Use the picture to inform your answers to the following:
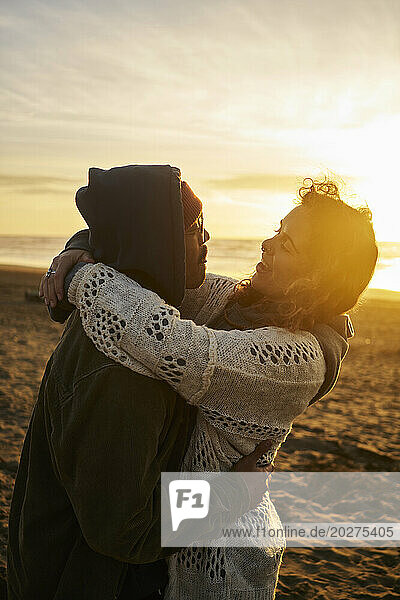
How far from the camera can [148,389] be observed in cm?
159

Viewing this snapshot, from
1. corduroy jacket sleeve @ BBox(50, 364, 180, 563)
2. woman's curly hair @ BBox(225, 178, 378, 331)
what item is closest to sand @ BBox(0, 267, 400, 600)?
woman's curly hair @ BBox(225, 178, 378, 331)

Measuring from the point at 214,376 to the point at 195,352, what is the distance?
0.09 meters

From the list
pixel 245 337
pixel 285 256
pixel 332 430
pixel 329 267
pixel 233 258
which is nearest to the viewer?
pixel 245 337

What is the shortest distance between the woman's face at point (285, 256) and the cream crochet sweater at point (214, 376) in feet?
1.04

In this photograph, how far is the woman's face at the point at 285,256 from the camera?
2141mm

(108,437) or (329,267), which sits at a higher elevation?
(329,267)

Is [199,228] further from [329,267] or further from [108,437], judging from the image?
[108,437]

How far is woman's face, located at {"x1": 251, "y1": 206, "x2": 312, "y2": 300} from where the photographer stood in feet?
7.02

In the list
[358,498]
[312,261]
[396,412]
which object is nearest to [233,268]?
[396,412]

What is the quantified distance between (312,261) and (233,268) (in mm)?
24957

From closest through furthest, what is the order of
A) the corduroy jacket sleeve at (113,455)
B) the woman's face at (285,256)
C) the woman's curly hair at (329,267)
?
1. the corduroy jacket sleeve at (113,455)
2. the woman's curly hair at (329,267)
3. the woman's face at (285,256)

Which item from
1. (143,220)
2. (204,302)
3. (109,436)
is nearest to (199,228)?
(143,220)

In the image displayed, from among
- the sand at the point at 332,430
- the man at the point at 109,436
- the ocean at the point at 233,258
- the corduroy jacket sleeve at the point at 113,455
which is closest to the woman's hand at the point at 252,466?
the man at the point at 109,436

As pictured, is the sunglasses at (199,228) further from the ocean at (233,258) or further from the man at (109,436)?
the ocean at (233,258)
